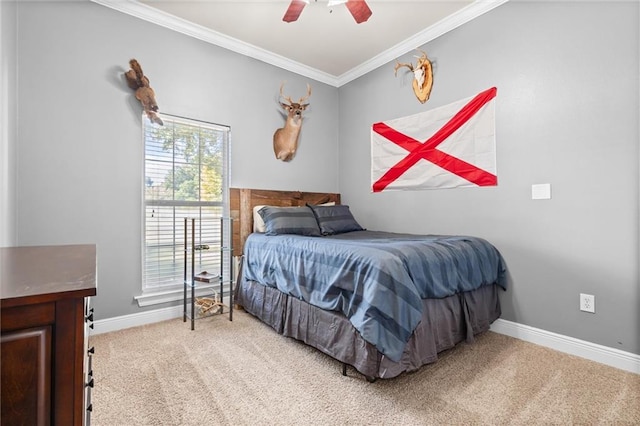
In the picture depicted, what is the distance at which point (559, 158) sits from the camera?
2227 millimetres

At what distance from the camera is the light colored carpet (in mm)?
1469

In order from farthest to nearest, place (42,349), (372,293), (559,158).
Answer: (559,158) < (372,293) < (42,349)

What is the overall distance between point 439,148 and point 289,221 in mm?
1602

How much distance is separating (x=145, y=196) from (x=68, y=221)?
1.86 feet

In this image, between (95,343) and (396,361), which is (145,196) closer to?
(95,343)

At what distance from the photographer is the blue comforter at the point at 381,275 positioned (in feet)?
5.29

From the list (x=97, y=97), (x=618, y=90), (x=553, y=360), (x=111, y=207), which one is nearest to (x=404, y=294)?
(x=553, y=360)

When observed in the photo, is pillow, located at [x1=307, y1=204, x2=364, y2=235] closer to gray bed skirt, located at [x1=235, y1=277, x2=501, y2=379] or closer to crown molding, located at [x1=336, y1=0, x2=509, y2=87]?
gray bed skirt, located at [x1=235, y1=277, x2=501, y2=379]

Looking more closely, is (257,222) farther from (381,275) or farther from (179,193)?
(381,275)

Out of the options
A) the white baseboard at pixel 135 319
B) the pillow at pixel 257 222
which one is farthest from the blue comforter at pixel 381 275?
the white baseboard at pixel 135 319

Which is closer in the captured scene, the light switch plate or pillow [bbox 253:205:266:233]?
the light switch plate

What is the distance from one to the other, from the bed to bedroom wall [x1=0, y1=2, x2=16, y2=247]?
1.65 meters

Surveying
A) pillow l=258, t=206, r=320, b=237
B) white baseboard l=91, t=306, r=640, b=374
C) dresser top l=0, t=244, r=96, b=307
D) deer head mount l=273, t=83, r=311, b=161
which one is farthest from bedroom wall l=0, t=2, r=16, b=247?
deer head mount l=273, t=83, r=311, b=161

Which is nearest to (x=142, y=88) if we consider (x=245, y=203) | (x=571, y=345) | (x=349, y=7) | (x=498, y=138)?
(x=245, y=203)
